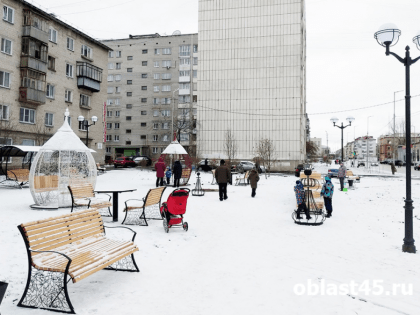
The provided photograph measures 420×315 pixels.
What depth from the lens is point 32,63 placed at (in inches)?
1177

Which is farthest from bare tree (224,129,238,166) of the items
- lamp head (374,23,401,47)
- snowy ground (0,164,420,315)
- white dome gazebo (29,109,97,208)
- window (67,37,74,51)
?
lamp head (374,23,401,47)

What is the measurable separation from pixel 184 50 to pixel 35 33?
34085 mm

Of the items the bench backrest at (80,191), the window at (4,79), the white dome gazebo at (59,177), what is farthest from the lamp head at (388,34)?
the window at (4,79)

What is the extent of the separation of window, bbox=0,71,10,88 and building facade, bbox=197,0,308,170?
2487 cm

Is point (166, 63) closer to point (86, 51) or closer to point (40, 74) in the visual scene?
point (86, 51)

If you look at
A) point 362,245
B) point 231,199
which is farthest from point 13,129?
point 362,245

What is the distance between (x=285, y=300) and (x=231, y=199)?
400 inches

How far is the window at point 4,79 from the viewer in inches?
1107

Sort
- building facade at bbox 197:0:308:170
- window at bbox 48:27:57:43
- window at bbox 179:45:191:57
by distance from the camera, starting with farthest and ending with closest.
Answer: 1. window at bbox 179:45:191:57
2. building facade at bbox 197:0:308:170
3. window at bbox 48:27:57:43

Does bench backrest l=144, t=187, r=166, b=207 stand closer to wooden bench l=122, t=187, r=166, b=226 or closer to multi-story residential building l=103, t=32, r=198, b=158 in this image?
wooden bench l=122, t=187, r=166, b=226

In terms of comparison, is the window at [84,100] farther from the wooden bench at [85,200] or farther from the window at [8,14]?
the wooden bench at [85,200]

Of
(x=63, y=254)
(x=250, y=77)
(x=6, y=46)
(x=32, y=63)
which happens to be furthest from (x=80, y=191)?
(x=250, y=77)

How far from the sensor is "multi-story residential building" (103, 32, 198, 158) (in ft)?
198

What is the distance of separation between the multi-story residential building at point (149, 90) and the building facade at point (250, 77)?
12568 mm
